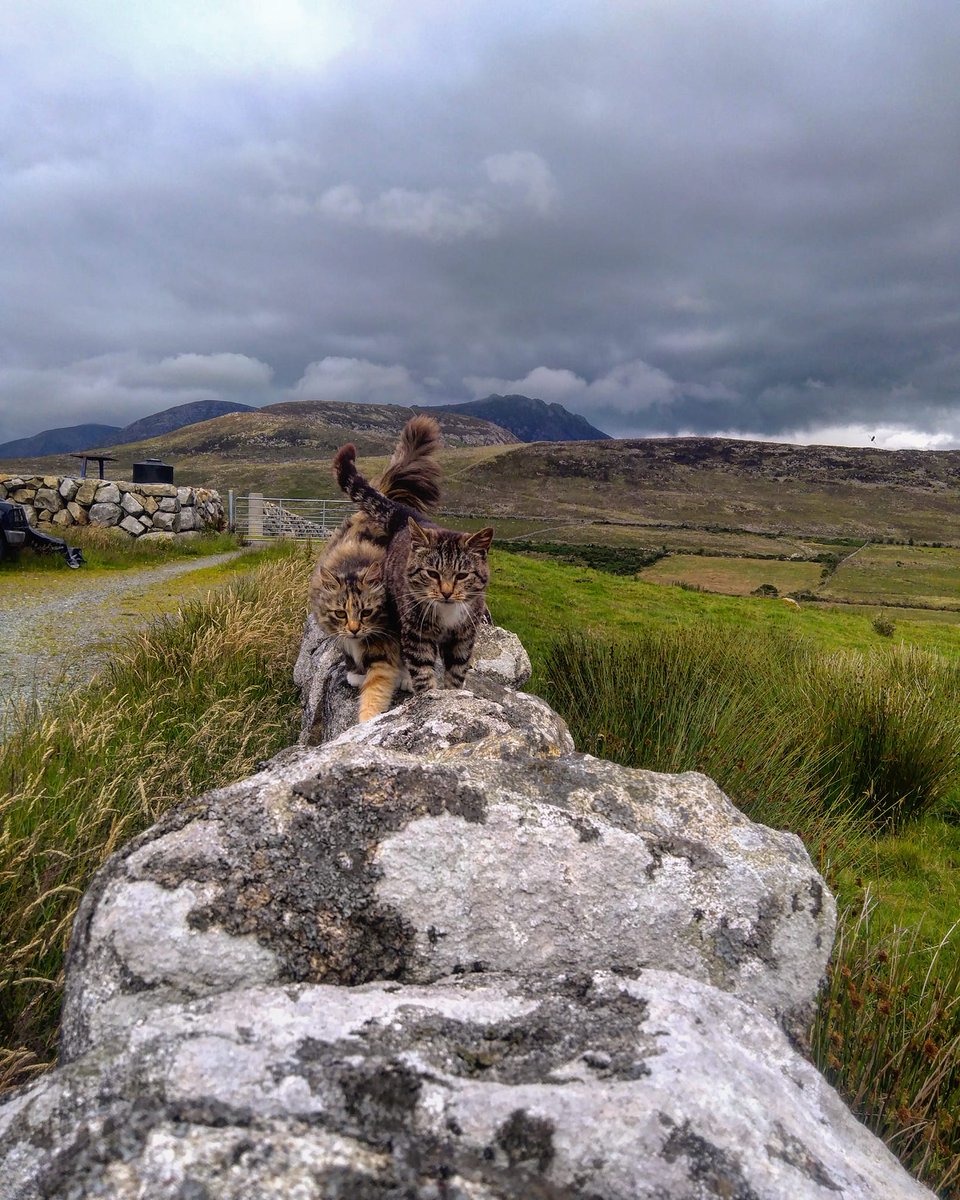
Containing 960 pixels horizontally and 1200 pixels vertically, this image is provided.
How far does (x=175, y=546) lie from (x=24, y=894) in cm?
2101

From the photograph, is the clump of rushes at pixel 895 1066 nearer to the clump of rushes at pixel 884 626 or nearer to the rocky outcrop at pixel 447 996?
the rocky outcrop at pixel 447 996

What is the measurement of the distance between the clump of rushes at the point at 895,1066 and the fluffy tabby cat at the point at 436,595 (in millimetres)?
3068

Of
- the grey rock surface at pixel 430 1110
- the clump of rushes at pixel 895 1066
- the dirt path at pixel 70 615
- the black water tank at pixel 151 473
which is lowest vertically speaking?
the clump of rushes at pixel 895 1066

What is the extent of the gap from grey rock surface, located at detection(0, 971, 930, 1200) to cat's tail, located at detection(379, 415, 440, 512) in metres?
6.15

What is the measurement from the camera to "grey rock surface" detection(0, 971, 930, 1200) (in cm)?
132

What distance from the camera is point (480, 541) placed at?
5.27 meters

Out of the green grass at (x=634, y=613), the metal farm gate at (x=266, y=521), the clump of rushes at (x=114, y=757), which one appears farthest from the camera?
the metal farm gate at (x=266, y=521)

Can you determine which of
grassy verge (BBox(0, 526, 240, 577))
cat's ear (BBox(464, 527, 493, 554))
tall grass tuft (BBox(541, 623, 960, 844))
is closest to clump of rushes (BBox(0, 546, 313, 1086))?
cat's ear (BBox(464, 527, 493, 554))

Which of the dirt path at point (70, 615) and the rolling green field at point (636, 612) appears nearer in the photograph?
the dirt path at point (70, 615)

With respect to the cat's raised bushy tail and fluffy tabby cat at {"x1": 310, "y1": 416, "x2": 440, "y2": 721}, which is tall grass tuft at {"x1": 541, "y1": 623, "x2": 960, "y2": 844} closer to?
fluffy tabby cat at {"x1": 310, "y1": 416, "x2": 440, "y2": 721}

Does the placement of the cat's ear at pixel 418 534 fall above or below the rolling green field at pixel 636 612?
above

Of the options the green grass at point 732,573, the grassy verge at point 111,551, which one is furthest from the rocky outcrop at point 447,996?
the green grass at point 732,573

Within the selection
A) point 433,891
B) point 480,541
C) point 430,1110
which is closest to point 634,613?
point 480,541

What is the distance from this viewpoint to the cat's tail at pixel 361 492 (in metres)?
6.47
